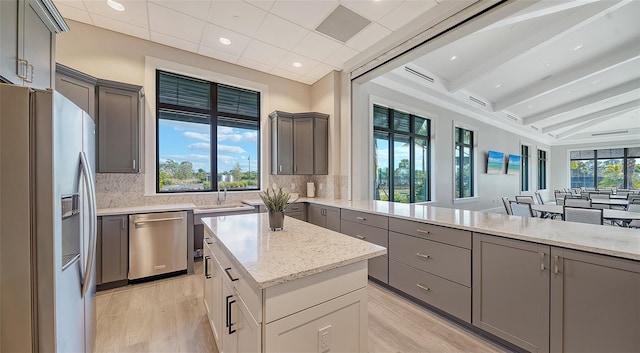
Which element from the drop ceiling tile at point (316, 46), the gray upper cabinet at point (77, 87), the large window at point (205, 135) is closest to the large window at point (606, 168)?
the drop ceiling tile at point (316, 46)

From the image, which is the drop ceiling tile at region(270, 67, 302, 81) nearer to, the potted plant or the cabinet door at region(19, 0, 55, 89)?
the cabinet door at region(19, 0, 55, 89)

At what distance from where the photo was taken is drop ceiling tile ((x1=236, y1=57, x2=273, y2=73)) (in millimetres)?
4051

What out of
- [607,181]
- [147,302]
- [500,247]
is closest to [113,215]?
[147,302]

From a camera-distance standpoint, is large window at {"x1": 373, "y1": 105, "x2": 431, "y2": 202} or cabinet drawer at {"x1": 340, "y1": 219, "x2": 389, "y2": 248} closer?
cabinet drawer at {"x1": 340, "y1": 219, "x2": 389, "y2": 248}

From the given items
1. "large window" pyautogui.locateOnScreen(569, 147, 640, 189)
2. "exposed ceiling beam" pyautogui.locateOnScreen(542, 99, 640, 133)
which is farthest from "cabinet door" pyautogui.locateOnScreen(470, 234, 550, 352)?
"large window" pyautogui.locateOnScreen(569, 147, 640, 189)

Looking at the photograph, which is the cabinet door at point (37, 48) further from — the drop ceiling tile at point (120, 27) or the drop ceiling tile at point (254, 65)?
the drop ceiling tile at point (254, 65)

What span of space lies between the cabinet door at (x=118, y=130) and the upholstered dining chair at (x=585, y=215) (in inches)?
236

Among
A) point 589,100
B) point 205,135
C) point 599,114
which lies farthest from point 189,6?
point 599,114

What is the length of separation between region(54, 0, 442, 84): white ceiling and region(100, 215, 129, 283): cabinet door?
2.48m

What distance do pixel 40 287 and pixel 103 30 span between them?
145 inches

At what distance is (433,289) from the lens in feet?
7.61

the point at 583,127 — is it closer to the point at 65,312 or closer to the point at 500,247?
the point at 500,247

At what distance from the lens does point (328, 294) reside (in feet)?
3.75

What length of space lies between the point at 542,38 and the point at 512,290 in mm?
4329
